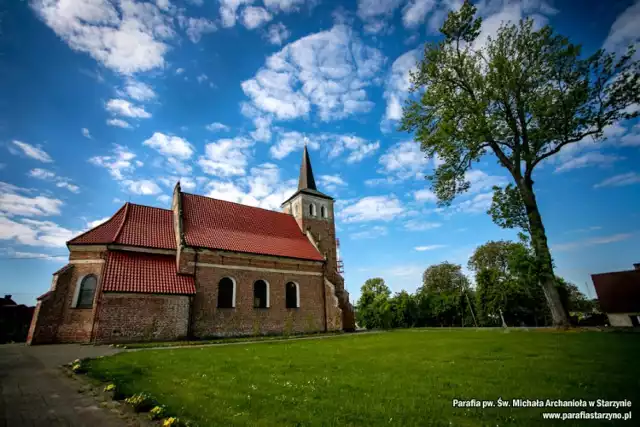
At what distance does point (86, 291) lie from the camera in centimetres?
1814

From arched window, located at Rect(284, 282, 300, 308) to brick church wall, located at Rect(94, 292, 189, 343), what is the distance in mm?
8337

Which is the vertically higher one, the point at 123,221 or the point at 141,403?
the point at 123,221

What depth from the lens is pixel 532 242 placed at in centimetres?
1698

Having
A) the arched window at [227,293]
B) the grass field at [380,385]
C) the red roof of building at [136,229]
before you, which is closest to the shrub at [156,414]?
the grass field at [380,385]

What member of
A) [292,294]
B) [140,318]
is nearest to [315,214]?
[292,294]

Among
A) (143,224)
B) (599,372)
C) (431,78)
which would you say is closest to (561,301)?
(599,372)

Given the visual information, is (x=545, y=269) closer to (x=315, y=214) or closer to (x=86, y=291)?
(x=315, y=214)

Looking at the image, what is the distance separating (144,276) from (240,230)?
8352 mm

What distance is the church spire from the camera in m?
34.5

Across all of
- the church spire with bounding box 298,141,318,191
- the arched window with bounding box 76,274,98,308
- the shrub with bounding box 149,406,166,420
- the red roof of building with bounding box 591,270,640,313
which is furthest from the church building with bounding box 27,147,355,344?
the red roof of building with bounding box 591,270,640,313

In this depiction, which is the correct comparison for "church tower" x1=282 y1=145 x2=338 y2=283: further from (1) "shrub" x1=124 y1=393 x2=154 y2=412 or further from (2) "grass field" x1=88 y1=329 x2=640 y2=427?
(1) "shrub" x1=124 y1=393 x2=154 y2=412

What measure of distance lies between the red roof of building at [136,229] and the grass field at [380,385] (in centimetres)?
1223

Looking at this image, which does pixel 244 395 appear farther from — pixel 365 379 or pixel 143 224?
pixel 143 224

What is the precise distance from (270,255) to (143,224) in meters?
9.55
